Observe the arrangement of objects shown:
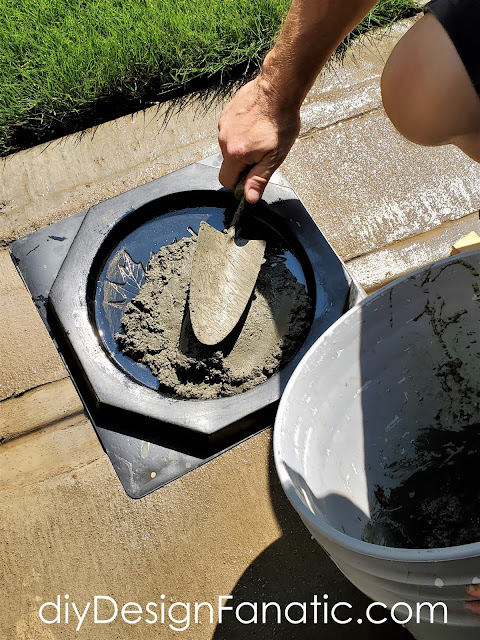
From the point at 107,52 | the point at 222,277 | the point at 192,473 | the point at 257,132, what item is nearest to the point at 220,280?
the point at 222,277

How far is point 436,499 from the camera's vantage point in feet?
4.37

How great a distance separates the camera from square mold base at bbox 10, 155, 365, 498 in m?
1.55

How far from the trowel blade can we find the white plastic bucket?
1.50 feet

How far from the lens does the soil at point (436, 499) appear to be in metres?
1.28

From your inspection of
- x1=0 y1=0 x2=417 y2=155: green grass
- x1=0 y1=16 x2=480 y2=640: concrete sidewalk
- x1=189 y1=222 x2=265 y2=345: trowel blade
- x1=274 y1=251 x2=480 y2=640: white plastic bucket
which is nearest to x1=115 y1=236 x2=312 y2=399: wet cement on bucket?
x1=189 y1=222 x2=265 y2=345: trowel blade

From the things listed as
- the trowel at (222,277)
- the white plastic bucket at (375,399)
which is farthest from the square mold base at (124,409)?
the white plastic bucket at (375,399)

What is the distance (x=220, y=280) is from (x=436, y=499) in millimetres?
778

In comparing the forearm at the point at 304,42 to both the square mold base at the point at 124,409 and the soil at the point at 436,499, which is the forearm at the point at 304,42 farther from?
the soil at the point at 436,499

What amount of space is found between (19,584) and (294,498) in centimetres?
93

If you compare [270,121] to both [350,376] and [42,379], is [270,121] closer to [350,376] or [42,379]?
[350,376]

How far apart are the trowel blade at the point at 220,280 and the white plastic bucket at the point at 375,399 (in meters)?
0.46

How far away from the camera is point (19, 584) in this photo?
148 cm

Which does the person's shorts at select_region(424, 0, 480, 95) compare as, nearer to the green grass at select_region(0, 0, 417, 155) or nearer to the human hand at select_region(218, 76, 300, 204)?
the human hand at select_region(218, 76, 300, 204)

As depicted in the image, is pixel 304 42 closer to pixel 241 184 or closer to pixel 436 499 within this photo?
pixel 241 184
